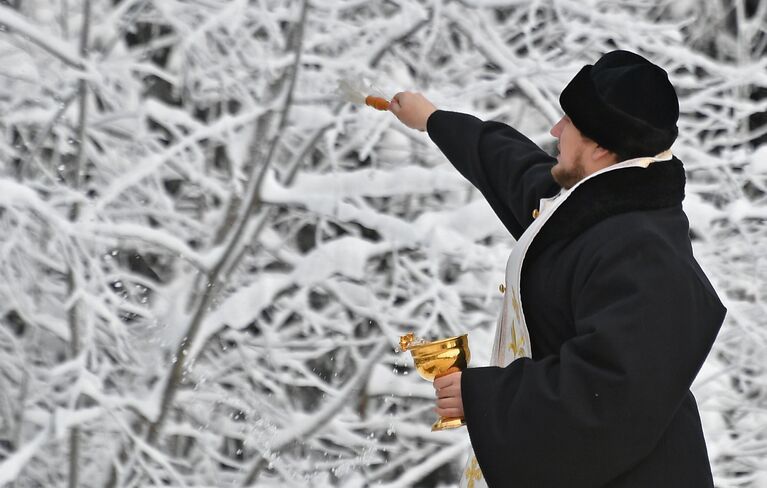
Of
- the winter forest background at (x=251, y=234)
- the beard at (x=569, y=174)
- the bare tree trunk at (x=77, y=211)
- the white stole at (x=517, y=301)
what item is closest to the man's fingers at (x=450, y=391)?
the white stole at (x=517, y=301)

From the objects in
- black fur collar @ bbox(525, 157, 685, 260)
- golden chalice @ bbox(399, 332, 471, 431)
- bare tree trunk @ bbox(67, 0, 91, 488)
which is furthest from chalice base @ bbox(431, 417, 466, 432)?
bare tree trunk @ bbox(67, 0, 91, 488)

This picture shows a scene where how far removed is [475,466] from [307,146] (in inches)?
73.1

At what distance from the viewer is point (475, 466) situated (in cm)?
188

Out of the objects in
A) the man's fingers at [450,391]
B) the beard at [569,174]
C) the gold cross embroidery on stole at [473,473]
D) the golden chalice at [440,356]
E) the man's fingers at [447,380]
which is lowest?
the gold cross embroidery on stole at [473,473]

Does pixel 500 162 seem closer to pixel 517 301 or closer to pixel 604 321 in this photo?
pixel 517 301

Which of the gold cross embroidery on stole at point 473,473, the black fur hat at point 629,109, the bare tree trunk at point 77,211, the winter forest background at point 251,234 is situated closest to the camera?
the black fur hat at point 629,109

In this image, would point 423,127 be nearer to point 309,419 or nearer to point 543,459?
point 543,459

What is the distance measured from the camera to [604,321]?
1507 mm

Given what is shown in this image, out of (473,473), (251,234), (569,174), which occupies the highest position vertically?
(251,234)

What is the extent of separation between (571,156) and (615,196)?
0.41 ft

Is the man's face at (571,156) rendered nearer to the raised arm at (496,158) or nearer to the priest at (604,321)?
the priest at (604,321)

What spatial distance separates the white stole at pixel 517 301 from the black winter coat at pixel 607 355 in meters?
0.02

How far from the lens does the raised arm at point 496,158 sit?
2.02m

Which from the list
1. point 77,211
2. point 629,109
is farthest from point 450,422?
point 77,211
